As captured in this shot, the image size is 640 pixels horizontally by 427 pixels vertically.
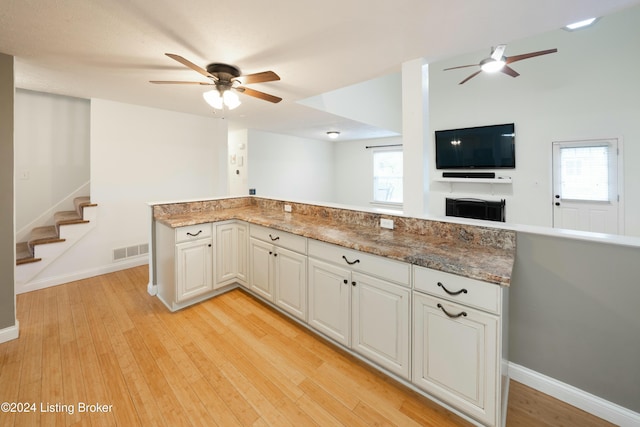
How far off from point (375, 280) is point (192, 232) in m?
1.90

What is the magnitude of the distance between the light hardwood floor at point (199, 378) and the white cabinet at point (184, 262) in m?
0.21

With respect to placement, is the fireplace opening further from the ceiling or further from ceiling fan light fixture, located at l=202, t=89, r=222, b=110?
ceiling fan light fixture, located at l=202, t=89, r=222, b=110

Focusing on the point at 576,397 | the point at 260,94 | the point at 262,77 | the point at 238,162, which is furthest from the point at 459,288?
the point at 238,162

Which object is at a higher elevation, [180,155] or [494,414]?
[180,155]

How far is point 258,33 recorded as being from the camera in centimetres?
190

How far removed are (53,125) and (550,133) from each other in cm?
781

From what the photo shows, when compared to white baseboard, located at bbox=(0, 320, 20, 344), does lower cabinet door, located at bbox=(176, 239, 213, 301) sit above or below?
above

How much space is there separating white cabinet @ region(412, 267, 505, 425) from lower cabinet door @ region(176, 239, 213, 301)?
2.14m

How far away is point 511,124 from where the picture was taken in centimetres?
491

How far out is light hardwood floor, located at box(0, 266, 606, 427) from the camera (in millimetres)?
1493

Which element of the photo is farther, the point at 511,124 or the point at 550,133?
the point at 511,124

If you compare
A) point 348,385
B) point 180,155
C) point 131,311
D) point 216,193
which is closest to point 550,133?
point 348,385

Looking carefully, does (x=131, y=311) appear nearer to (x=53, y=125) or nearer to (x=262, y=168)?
(x=53, y=125)

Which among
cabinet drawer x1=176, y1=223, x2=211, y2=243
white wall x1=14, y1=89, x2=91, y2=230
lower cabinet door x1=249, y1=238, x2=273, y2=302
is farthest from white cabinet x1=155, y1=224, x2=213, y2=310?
white wall x1=14, y1=89, x2=91, y2=230
